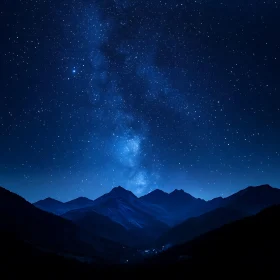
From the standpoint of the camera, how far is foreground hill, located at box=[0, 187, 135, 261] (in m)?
133

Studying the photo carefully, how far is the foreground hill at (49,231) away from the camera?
13275cm

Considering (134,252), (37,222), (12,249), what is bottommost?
(134,252)

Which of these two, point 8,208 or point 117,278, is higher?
point 8,208

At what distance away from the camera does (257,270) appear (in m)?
52.0

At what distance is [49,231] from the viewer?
150m

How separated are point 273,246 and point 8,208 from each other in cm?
13669

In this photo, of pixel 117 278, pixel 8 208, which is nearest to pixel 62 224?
pixel 8 208

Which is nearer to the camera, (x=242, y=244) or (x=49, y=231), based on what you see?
(x=242, y=244)

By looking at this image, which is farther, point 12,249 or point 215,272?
point 12,249

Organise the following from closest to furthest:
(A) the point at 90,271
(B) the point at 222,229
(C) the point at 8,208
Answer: (A) the point at 90,271 < (B) the point at 222,229 < (C) the point at 8,208

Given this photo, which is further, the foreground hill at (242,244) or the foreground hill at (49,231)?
the foreground hill at (49,231)

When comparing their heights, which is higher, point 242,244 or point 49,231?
point 49,231

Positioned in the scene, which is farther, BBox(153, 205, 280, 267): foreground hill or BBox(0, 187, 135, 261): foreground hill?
BBox(0, 187, 135, 261): foreground hill

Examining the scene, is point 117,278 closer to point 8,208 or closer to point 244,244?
point 244,244
